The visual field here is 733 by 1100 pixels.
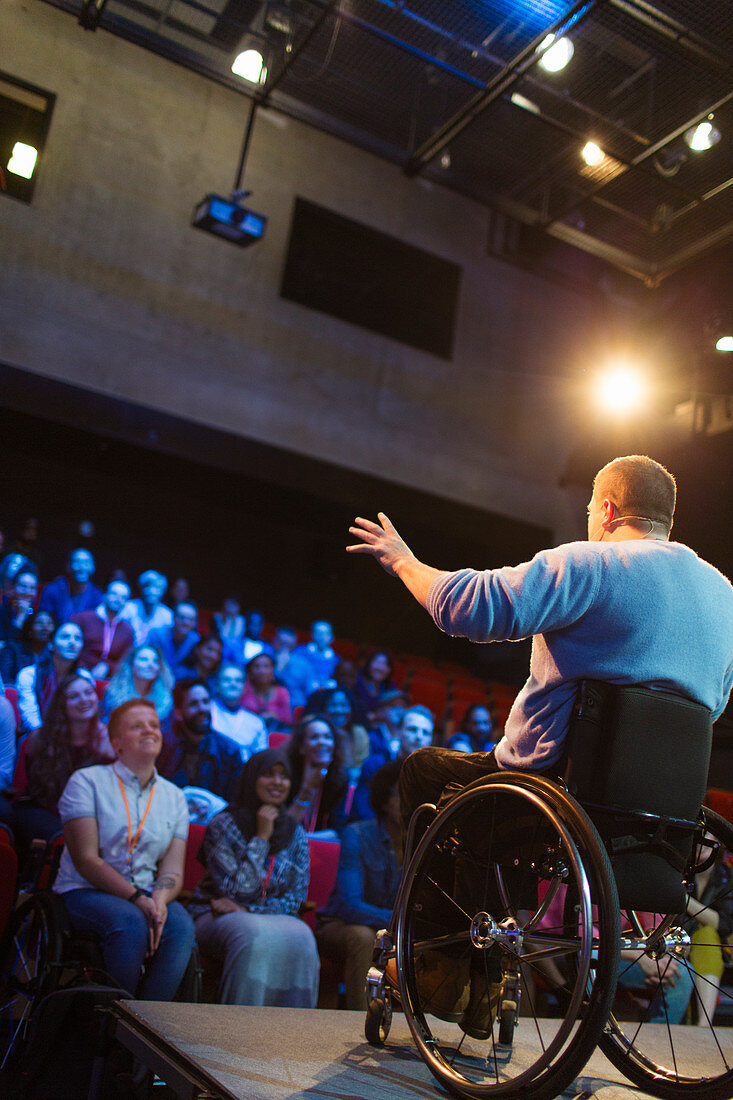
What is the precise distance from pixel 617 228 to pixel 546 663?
17.8ft

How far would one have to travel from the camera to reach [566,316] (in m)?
6.82

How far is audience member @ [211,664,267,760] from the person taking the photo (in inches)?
165

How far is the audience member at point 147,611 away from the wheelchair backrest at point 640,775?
380 centimetres

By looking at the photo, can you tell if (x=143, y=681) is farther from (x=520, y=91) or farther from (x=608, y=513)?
(x=520, y=91)

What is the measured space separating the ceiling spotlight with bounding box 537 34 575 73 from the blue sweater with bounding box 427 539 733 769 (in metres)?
3.97

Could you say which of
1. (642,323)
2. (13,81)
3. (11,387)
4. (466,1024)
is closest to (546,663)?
(466,1024)

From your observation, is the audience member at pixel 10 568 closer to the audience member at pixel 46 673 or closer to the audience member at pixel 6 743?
the audience member at pixel 46 673

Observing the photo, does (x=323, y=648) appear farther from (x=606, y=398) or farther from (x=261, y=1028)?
(x=261, y=1028)

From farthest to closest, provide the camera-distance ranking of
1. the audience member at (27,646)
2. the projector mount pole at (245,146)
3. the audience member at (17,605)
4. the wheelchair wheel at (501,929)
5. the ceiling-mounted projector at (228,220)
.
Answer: the projector mount pole at (245,146), the ceiling-mounted projector at (228,220), the audience member at (17,605), the audience member at (27,646), the wheelchair wheel at (501,929)

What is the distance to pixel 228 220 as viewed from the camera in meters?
4.76

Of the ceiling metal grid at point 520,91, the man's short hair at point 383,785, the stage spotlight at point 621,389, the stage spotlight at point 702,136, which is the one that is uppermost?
the ceiling metal grid at point 520,91

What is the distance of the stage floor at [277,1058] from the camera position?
1226mm

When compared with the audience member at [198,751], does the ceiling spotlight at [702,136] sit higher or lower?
higher

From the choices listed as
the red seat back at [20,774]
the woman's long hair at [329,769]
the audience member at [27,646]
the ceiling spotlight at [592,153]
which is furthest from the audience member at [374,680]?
the ceiling spotlight at [592,153]
